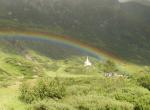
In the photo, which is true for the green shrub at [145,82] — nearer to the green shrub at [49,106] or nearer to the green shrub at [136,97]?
the green shrub at [136,97]

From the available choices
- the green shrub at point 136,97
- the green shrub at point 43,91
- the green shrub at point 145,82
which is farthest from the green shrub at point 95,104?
the green shrub at point 145,82

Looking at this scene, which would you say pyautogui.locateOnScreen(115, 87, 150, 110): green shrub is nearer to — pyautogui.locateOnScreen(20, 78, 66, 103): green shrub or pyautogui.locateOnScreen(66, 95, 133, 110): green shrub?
pyautogui.locateOnScreen(66, 95, 133, 110): green shrub

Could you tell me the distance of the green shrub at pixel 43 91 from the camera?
3538cm

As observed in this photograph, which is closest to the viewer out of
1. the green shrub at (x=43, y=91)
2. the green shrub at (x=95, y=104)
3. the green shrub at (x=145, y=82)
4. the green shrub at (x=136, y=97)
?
the green shrub at (x=95, y=104)

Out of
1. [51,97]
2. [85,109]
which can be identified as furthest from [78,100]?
[51,97]

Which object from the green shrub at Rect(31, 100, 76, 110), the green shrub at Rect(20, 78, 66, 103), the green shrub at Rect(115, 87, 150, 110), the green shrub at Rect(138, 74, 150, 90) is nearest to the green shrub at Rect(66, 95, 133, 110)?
the green shrub at Rect(31, 100, 76, 110)

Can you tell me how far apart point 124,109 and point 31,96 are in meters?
10.3

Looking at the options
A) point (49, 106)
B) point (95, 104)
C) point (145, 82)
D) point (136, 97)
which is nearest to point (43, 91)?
point (49, 106)

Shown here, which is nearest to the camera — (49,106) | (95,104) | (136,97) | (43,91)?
(49,106)

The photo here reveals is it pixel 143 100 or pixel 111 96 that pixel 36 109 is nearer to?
pixel 111 96

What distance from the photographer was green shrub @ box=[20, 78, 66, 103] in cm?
3538

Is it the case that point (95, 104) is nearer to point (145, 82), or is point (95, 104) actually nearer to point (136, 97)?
point (136, 97)

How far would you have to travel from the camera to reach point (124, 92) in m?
42.3

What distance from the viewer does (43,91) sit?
120 feet
